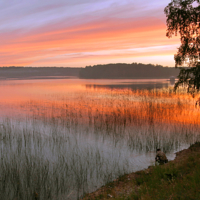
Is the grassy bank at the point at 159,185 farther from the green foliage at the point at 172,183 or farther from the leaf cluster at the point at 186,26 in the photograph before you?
the leaf cluster at the point at 186,26

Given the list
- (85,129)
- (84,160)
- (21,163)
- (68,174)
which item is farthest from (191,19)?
(21,163)

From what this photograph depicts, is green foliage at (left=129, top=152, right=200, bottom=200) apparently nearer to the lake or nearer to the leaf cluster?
the lake

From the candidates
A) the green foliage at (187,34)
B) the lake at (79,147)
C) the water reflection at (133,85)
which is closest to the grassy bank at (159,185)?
the lake at (79,147)

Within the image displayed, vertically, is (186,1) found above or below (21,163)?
above

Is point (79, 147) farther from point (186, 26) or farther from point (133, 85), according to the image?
point (133, 85)

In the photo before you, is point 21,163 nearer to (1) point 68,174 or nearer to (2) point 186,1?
(1) point 68,174

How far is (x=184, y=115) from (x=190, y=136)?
6.81 metres

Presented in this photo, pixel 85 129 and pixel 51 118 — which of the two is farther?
pixel 51 118

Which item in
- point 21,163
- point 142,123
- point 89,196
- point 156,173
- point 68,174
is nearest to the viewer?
point 89,196

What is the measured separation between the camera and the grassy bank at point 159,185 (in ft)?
19.1

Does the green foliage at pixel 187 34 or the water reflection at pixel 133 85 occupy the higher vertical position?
the green foliage at pixel 187 34

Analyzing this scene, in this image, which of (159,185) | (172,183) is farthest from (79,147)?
(172,183)

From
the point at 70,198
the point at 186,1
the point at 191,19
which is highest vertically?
the point at 186,1

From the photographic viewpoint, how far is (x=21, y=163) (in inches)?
394
